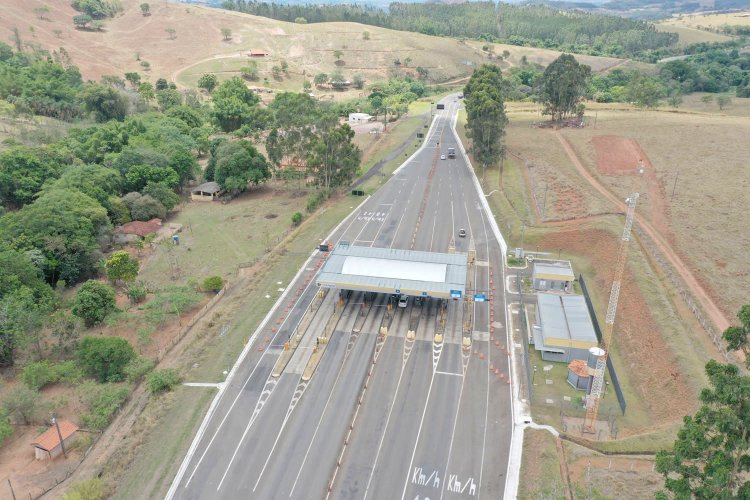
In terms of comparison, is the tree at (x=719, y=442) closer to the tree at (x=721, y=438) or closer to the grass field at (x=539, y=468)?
the tree at (x=721, y=438)

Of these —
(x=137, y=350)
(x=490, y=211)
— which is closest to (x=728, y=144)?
(x=490, y=211)

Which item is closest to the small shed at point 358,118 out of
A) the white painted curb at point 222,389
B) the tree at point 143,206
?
the tree at point 143,206

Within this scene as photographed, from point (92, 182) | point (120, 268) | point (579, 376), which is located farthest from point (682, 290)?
point (92, 182)

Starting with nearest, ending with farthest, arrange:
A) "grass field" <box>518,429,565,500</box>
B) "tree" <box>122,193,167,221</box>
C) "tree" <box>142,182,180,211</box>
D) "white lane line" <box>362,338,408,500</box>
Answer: "grass field" <box>518,429,565,500</box> < "white lane line" <box>362,338,408,500</box> < "tree" <box>122,193,167,221</box> < "tree" <box>142,182,180,211</box>

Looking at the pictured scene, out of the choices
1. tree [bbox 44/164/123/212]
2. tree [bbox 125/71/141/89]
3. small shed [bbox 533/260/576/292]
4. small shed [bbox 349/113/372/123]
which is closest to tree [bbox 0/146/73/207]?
tree [bbox 44/164/123/212]

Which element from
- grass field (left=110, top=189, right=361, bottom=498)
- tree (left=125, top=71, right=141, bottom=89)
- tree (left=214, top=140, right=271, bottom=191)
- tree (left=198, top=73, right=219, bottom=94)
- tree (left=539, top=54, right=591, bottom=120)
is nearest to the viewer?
grass field (left=110, top=189, right=361, bottom=498)

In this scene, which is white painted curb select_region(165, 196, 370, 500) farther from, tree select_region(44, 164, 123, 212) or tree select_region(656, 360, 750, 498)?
tree select_region(44, 164, 123, 212)
